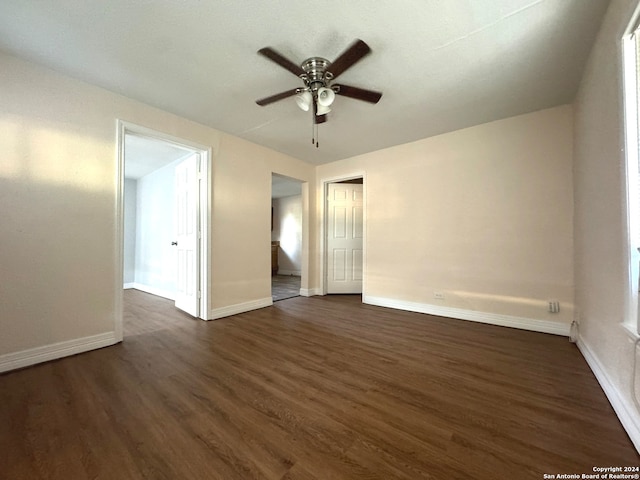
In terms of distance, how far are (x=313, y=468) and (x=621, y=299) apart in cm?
182

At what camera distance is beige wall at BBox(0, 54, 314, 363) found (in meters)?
1.83

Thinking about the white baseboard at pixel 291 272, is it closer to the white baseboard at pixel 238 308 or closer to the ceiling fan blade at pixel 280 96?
the white baseboard at pixel 238 308

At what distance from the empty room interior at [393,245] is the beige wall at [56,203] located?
0.02m

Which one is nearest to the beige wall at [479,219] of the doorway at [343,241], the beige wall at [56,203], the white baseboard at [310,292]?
the doorway at [343,241]

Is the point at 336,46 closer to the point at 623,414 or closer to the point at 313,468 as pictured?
the point at 313,468

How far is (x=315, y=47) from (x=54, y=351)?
314 cm

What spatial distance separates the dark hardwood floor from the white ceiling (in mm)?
2349

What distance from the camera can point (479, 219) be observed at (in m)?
2.94

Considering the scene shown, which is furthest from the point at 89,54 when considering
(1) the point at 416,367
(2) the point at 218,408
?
(1) the point at 416,367

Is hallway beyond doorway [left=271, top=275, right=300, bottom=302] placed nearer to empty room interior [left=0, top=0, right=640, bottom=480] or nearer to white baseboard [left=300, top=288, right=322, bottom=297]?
white baseboard [left=300, top=288, right=322, bottom=297]

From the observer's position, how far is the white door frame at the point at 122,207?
7.55 feet

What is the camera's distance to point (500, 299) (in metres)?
2.79

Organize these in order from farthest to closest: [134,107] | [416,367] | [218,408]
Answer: [134,107] → [416,367] → [218,408]

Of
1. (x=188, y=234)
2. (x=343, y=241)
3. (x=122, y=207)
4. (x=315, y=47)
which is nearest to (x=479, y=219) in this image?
(x=343, y=241)
